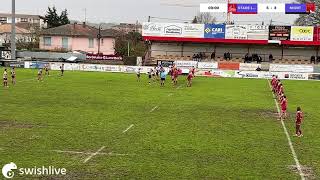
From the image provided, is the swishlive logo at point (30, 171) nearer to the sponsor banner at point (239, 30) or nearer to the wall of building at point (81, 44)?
the sponsor banner at point (239, 30)

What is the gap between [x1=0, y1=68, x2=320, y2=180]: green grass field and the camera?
1435cm

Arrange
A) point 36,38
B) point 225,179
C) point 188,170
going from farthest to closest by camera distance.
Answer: point 36,38
point 188,170
point 225,179

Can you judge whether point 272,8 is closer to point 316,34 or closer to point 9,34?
point 316,34

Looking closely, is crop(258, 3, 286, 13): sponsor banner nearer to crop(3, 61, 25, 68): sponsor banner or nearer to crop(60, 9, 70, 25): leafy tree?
crop(3, 61, 25, 68): sponsor banner

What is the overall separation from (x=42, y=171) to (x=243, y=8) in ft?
225

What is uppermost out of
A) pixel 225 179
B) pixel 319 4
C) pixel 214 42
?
pixel 319 4

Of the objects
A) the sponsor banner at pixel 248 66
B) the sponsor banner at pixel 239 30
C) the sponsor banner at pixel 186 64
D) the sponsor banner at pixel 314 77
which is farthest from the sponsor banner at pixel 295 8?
the sponsor banner at pixel 186 64

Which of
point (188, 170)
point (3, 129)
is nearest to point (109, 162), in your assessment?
point (188, 170)

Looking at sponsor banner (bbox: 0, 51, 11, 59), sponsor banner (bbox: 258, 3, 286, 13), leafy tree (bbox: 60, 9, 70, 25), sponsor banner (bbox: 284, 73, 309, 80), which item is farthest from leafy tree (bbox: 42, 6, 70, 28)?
sponsor banner (bbox: 284, 73, 309, 80)

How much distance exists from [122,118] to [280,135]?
7.65 meters

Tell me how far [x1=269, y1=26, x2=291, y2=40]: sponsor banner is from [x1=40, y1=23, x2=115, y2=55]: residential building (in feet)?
138

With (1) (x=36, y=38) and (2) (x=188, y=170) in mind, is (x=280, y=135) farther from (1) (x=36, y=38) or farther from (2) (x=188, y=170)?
(1) (x=36, y=38)

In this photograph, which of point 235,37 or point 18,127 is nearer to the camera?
point 18,127

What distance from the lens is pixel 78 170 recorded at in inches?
546
